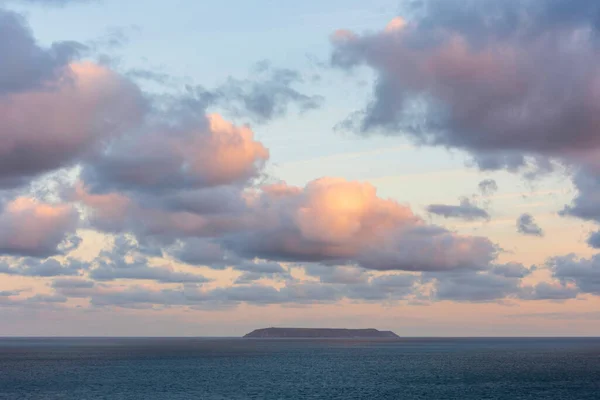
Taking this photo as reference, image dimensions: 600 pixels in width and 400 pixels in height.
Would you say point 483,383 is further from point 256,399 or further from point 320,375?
point 256,399

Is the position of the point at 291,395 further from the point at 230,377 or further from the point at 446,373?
the point at 446,373

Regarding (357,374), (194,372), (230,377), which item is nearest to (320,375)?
(357,374)

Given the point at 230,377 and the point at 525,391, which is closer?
the point at 525,391

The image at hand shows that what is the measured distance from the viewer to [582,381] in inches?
6270

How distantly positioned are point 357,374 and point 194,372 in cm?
4423

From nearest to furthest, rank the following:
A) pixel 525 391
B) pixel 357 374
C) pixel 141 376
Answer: pixel 525 391, pixel 141 376, pixel 357 374

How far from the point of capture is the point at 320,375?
6944 inches

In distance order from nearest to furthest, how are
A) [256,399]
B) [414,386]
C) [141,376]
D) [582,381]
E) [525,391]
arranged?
[256,399]
[525,391]
[414,386]
[582,381]
[141,376]

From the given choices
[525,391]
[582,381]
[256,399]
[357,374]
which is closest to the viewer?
[256,399]

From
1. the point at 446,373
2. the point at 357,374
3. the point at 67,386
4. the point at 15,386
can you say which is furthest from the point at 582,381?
the point at 15,386

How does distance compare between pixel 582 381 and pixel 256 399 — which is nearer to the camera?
pixel 256 399

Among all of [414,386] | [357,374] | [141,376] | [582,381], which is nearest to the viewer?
[414,386]

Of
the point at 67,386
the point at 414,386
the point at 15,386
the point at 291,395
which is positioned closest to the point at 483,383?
the point at 414,386

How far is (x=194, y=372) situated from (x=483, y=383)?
77.6 m
